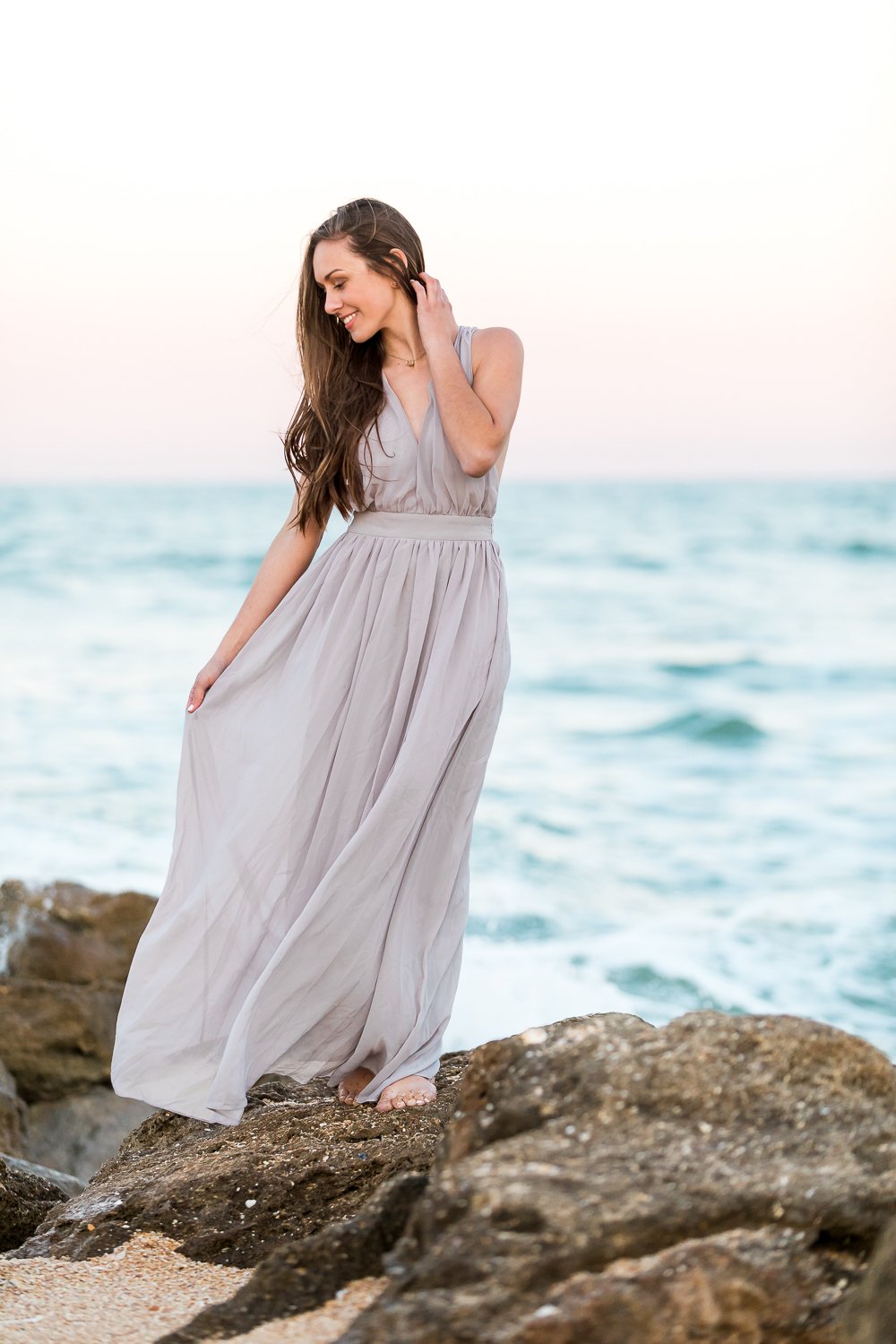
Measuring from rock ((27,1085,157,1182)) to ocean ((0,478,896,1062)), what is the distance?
1.86 meters

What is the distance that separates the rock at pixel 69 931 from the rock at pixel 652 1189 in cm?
426

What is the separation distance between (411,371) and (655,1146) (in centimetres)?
200

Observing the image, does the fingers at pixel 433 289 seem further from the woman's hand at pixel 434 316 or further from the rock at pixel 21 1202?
the rock at pixel 21 1202

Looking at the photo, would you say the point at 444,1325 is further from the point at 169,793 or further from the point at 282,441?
the point at 169,793

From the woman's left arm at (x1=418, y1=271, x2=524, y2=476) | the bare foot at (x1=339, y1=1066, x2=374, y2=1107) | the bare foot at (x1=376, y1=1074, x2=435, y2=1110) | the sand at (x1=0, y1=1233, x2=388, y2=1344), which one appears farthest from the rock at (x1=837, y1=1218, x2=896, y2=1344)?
the woman's left arm at (x1=418, y1=271, x2=524, y2=476)

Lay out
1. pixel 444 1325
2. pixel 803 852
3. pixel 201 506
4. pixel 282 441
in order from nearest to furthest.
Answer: pixel 444 1325 < pixel 282 441 < pixel 803 852 < pixel 201 506

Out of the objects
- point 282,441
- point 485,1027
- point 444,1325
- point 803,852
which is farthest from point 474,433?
point 803,852

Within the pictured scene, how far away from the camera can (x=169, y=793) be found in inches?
450

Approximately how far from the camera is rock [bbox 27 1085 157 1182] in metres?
5.04

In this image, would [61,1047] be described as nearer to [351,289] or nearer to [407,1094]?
[407,1094]

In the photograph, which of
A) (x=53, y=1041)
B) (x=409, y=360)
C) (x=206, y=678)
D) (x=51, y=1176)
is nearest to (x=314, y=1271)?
(x=206, y=678)

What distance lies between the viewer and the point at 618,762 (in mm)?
13188

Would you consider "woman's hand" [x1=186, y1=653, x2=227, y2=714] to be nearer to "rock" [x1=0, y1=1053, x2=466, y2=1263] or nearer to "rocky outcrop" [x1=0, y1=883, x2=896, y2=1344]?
"rock" [x1=0, y1=1053, x2=466, y2=1263]

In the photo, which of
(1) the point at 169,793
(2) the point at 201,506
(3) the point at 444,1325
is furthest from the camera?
(2) the point at 201,506
